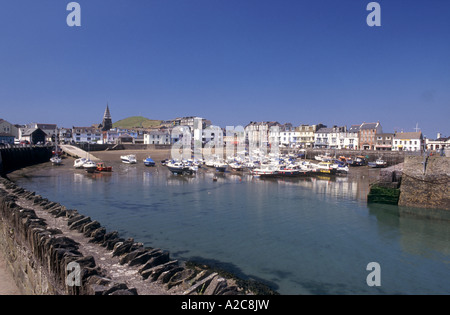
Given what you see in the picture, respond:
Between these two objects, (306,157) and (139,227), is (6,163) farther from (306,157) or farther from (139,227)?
(306,157)

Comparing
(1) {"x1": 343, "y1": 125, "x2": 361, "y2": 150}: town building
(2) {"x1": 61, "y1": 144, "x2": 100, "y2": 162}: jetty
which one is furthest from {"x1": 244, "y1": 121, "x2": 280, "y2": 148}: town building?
(2) {"x1": 61, "y1": 144, "x2": 100, "y2": 162}: jetty

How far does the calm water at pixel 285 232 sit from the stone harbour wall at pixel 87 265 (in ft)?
14.3

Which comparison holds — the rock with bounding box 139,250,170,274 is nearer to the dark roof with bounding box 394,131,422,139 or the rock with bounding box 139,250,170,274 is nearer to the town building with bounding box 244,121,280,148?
the dark roof with bounding box 394,131,422,139

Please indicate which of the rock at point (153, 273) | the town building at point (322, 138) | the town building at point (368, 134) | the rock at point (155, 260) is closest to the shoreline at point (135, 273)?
the rock at point (153, 273)

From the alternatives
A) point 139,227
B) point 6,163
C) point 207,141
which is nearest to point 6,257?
point 139,227

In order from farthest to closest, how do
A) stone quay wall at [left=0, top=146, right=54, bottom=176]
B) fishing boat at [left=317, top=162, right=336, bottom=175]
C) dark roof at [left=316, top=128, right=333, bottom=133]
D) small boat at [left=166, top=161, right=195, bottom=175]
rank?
1. dark roof at [left=316, top=128, right=333, bottom=133]
2. fishing boat at [left=317, top=162, right=336, bottom=175]
3. small boat at [left=166, top=161, right=195, bottom=175]
4. stone quay wall at [left=0, top=146, right=54, bottom=176]

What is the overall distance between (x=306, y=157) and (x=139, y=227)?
76917 millimetres

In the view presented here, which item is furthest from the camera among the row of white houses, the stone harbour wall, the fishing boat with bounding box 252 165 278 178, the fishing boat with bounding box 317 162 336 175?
the row of white houses

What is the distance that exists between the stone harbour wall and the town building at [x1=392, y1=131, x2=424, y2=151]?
89.5 meters

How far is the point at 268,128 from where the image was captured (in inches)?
5010

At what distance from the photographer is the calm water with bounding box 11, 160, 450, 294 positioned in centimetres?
1514

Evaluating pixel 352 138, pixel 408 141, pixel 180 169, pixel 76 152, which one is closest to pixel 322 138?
pixel 352 138

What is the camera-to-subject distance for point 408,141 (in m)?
86.2

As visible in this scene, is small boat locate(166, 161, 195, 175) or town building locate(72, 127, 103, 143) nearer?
small boat locate(166, 161, 195, 175)
